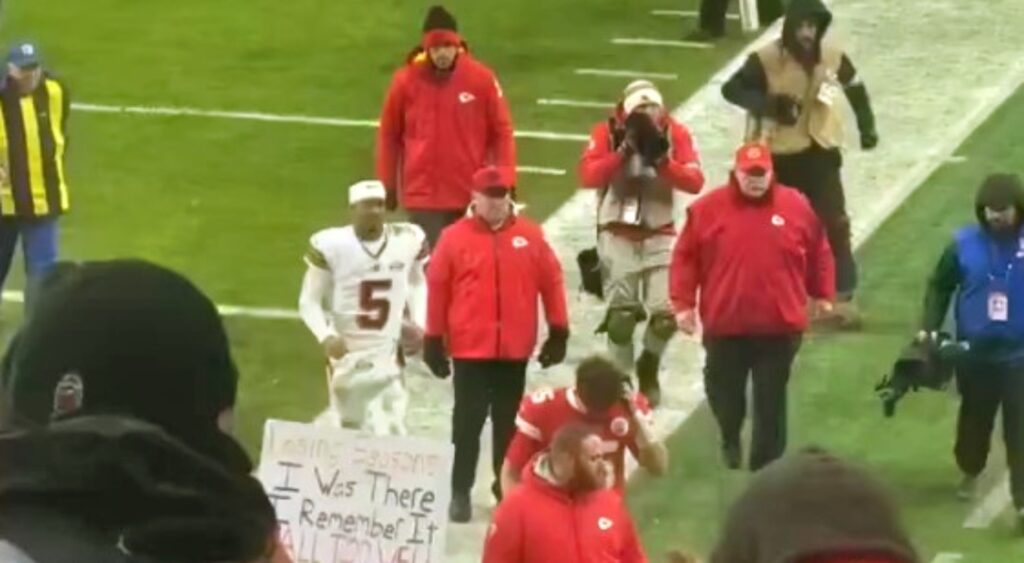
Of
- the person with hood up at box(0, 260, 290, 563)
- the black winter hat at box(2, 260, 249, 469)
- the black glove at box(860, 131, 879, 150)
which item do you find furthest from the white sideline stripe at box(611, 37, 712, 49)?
the black winter hat at box(2, 260, 249, 469)

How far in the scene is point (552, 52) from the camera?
22609 millimetres

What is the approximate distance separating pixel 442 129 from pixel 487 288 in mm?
2544

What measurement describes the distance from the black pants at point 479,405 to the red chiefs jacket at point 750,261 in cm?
87

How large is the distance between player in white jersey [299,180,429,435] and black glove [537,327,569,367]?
596 millimetres

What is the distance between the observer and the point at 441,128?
15.2 m

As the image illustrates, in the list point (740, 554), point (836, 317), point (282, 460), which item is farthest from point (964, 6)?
point (740, 554)

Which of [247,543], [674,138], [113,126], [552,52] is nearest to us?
[247,543]

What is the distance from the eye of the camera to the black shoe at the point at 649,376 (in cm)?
1450

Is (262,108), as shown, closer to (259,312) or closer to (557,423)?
(259,312)

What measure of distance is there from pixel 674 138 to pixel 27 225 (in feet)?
13.2

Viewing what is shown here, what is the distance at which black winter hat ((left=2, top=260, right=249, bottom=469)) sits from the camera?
112 inches

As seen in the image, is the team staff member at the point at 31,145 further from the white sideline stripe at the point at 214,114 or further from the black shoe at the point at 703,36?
the black shoe at the point at 703,36

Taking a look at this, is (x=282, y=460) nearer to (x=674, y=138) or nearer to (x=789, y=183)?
(x=674, y=138)

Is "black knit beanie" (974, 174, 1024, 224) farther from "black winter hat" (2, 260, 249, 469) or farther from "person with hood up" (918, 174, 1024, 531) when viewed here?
"black winter hat" (2, 260, 249, 469)
